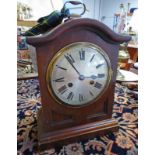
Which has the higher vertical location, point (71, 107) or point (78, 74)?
point (78, 74)

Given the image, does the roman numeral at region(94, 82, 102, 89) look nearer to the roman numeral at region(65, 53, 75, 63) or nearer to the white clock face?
the white clock face

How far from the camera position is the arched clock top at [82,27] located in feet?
1.74

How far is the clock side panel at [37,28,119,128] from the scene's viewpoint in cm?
57

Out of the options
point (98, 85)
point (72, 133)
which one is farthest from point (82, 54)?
point (72, 133)

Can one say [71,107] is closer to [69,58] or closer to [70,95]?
[70,95]

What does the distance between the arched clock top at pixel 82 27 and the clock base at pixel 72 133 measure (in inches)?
14.4

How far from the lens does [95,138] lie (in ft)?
2.31

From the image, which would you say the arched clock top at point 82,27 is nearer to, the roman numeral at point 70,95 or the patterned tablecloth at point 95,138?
the roman numeral at point 70,95

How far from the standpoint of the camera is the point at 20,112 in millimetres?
898

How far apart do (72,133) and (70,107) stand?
4.6 inches

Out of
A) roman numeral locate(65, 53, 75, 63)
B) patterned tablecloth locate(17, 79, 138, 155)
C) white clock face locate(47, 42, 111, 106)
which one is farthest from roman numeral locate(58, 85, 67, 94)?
patterned tablecloth locate(17, 79, 138, 155)
